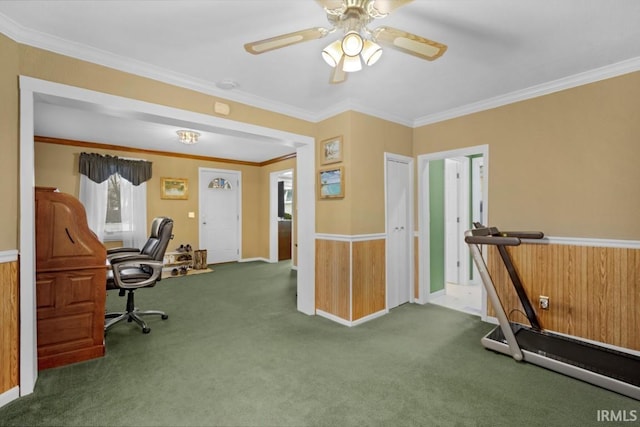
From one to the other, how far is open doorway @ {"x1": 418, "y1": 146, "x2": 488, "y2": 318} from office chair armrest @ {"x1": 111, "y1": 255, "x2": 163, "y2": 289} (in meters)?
3.19

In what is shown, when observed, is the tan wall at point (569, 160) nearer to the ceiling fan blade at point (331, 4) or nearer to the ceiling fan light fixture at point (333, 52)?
the ceiling fan light fixture at point (333, 52)

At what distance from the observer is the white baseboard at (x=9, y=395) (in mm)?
1868

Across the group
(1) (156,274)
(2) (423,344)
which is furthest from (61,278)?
(2) (423,344)

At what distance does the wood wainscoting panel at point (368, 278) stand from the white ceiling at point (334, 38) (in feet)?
5.15

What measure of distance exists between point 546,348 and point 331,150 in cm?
271

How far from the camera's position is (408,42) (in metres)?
1.56

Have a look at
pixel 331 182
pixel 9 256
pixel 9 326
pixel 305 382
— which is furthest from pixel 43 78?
pixel 305 382

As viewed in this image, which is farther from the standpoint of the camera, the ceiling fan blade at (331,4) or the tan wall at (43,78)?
the tan wall at (43,78)

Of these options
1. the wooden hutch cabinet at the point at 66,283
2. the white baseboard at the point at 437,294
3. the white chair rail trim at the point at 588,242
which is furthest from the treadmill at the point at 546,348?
the wooden hutch cabinet at the point at 66,283

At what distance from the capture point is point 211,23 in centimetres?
193

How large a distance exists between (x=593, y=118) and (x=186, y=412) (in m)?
3.92

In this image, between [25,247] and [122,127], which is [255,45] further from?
[122,127]

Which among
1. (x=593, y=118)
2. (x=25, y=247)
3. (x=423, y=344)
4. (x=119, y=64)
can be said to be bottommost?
(x=423, y=344)

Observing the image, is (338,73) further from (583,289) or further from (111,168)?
(111,168)
